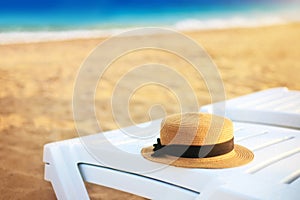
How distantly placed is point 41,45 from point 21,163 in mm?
5945

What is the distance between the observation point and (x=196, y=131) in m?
1.43

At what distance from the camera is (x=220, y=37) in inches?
387

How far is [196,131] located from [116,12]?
10357 millimetres

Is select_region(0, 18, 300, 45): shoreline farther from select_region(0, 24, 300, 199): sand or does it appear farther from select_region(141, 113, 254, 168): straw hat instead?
select_region(141, 113, 254, 168): straw hat

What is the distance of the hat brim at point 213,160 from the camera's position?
1361 millimetres

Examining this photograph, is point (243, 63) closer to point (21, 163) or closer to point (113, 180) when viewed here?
point (21, 163)

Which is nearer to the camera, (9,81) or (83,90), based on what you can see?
(83,90)

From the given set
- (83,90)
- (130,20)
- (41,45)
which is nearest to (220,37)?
(130,20)

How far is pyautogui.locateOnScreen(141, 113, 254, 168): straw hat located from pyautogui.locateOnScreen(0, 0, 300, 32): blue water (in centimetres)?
842

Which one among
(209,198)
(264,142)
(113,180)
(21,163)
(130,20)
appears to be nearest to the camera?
(209,198)

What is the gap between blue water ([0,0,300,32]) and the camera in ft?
32.9

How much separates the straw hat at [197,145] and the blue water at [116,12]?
27.6 ft

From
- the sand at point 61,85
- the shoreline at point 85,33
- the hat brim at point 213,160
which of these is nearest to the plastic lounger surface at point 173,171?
the hat brim at point 213,160

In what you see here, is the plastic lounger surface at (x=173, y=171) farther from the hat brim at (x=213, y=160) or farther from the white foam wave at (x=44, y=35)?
the white foam wave at (x=44, y=35)
